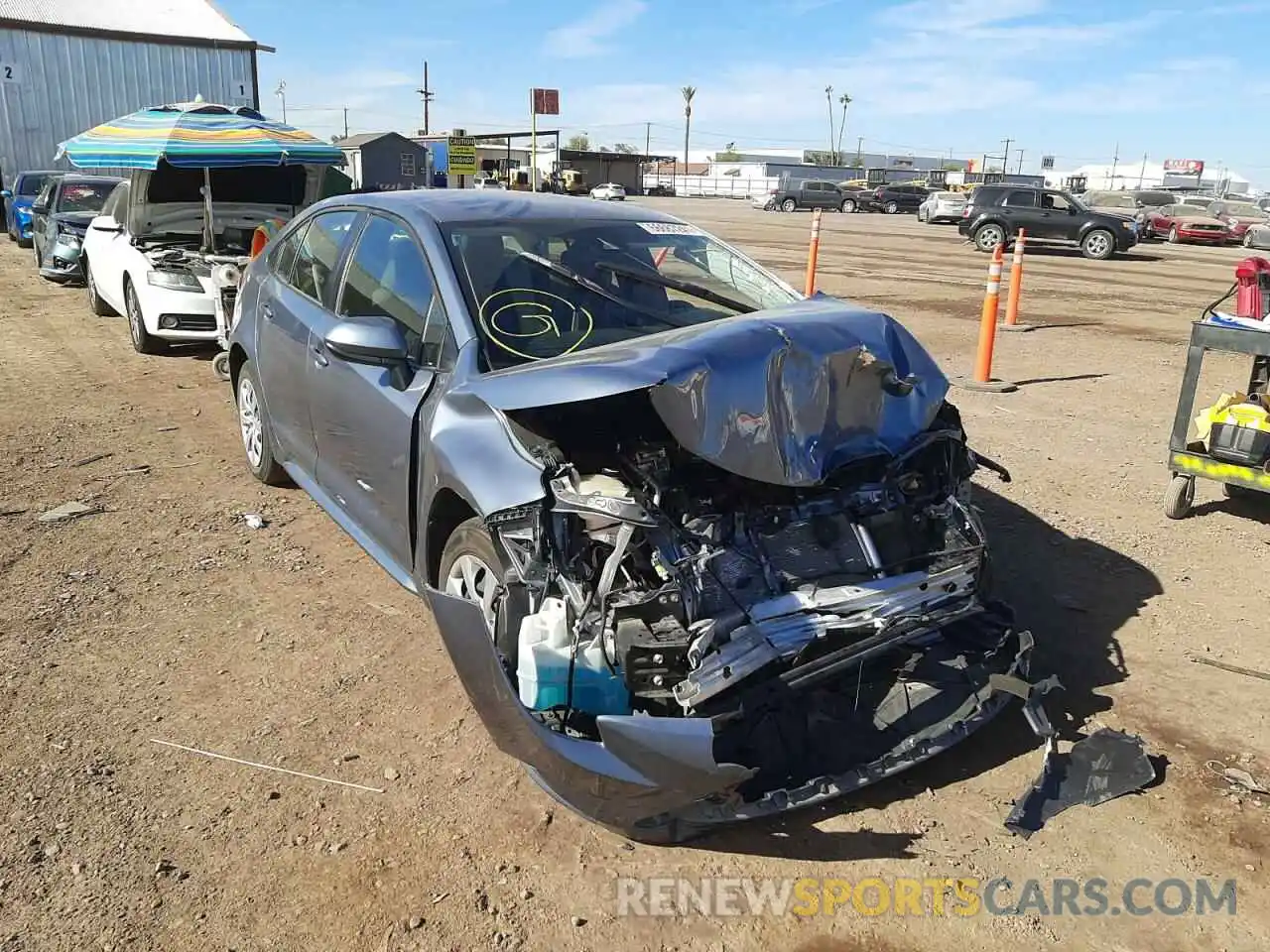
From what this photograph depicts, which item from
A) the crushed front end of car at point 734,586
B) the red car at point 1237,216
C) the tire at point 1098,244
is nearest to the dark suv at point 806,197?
the red car at point 1237,216

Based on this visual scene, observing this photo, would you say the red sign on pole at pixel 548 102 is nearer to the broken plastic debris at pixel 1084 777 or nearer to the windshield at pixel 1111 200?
the broken plastic debris at pixel 1084 777

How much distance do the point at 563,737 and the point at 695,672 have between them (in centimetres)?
41

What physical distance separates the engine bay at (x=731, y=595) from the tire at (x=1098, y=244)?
23.8m

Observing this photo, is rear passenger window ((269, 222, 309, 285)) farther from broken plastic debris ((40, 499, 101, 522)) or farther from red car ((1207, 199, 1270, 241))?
red car ((1207, 199, 1270, 241))

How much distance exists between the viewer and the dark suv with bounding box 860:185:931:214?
5084 cm

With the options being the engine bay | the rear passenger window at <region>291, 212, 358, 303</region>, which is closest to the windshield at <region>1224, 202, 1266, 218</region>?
the rear passenger window at <region>291, 212, 358, 303</region>

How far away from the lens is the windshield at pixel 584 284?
3680 millimetres

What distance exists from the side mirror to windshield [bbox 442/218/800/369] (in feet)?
0.99

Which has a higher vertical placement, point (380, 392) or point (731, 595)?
point (380, 392)

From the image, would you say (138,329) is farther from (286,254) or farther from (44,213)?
(44,213)

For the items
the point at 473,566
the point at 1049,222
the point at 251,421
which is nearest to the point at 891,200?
the point at 1049,222

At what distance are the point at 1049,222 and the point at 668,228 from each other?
23071mm

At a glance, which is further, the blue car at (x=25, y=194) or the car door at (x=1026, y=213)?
the car door at (x=1026, y=213)

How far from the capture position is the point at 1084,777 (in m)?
3.17
